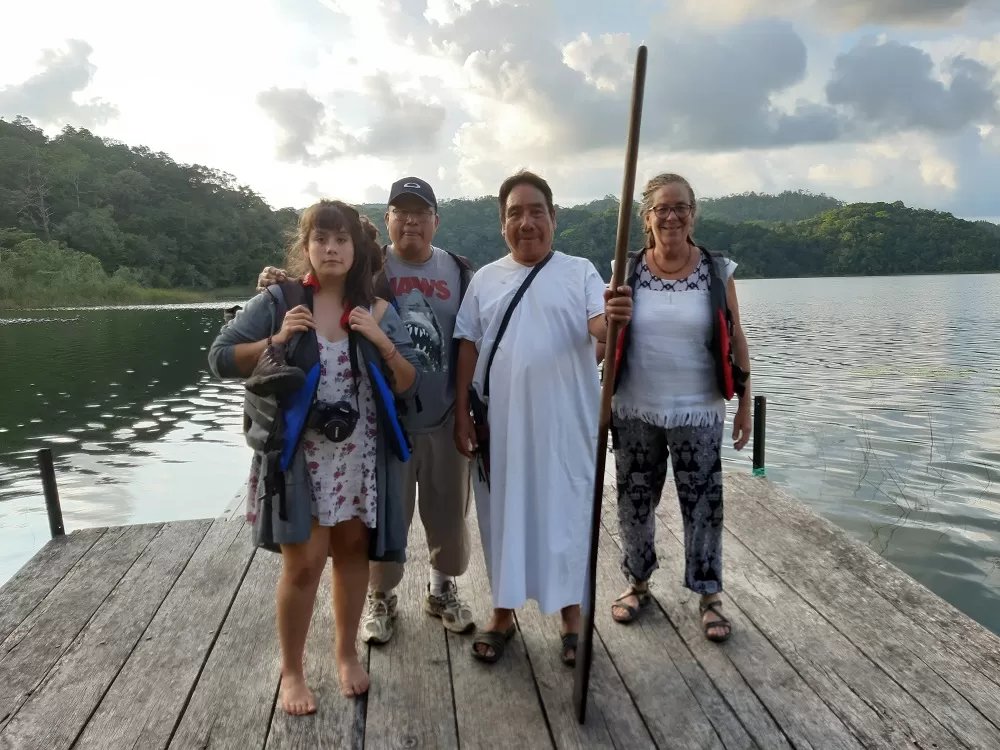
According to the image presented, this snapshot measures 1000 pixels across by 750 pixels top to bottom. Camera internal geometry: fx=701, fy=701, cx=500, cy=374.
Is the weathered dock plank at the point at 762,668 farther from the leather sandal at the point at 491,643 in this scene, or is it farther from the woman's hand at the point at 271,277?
the woman's hand at the point at 271,277

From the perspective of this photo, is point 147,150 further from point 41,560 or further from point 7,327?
point 41,560

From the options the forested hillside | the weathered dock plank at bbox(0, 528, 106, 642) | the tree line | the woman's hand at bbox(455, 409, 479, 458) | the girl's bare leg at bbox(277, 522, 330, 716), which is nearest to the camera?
the girl's bare leg at bbox(277, 522, 330, 716)

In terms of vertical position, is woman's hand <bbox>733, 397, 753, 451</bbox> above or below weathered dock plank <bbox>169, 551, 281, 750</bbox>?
above

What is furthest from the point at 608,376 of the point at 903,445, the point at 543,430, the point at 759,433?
the point at 903,445

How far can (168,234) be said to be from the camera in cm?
6638

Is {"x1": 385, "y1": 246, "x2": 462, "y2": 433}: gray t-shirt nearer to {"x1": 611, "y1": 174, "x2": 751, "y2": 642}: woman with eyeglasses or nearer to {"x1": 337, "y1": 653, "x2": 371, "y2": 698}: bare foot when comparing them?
{"x1": 611, "y1": 174, "x2": 751, "y2": 642}: woman with eyeglasses

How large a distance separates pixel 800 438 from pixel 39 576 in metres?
9.65

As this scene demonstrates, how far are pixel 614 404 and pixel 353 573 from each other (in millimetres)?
1295

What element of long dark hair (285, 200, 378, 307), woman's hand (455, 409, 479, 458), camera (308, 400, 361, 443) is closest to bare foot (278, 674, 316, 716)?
camera (308, 400, 361, 443)

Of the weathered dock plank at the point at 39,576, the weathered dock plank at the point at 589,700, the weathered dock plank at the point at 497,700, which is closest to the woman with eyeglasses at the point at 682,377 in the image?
the weathered dock plank at the point at 589,700

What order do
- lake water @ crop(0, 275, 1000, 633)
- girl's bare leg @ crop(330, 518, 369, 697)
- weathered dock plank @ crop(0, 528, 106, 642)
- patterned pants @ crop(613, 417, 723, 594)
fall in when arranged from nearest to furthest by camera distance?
girl's bare leg @ crop(330, 518, 369, 697)
patterned pants @ crop(613, 417, 723, 594)
weathered dock plank @ crop(0, 528, 106, 642)
lake water @ crop(0, 275, 1000, 633)

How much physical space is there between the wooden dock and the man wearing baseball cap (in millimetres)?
170

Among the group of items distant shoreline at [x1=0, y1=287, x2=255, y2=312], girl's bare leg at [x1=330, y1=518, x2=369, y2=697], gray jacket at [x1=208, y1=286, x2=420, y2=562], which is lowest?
distant shoreline at [x1=0, y1=287, x2=255, y2=312]

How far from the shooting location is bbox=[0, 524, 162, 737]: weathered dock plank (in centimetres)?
270
